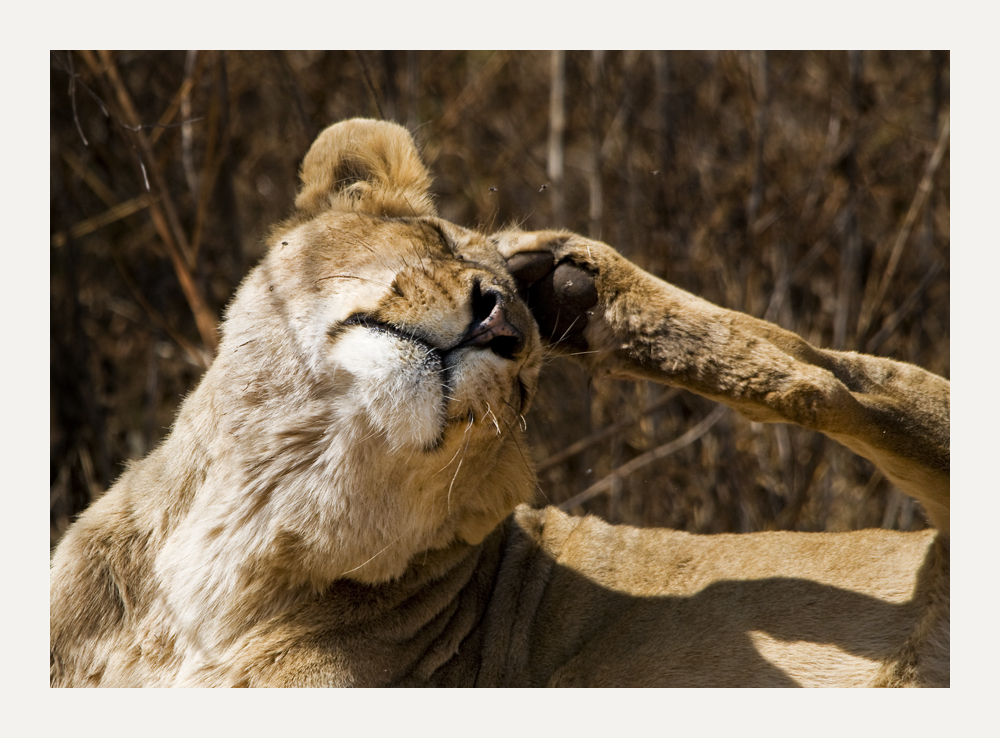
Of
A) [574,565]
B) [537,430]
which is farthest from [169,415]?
[574,565]

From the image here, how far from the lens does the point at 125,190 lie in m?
6.03

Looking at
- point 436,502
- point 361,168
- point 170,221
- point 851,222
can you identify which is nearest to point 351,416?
point 436,502

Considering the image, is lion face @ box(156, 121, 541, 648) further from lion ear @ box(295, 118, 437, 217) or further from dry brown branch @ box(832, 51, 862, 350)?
dry brown branch @ box(832, 51, 862, 350)

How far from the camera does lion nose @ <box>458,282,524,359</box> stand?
92.4 inches

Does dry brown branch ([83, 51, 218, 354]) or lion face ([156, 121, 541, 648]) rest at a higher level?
dry brown branch ([83, 51, 218, 354])

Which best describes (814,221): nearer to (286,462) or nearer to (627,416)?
(627,416)

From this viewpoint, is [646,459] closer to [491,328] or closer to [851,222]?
[851,222]

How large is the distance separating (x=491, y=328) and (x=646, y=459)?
9.72 feet

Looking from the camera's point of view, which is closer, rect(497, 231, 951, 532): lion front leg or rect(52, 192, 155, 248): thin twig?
rect(497, 231, 951, 532): lion front leg

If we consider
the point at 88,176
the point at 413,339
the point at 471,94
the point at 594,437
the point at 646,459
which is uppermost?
the point at 471,94

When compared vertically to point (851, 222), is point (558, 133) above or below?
above

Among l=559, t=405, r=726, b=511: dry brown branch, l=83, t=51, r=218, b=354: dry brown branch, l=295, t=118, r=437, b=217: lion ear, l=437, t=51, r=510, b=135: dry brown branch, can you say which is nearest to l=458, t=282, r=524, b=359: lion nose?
l=295, t=118, r=437, b=217: lion ear

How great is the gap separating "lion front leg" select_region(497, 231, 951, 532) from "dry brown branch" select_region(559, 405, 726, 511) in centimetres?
218

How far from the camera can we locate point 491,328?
2348 mm
